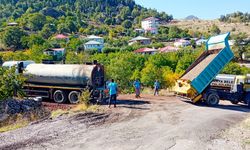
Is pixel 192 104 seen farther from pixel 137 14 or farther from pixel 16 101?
pixel 137 14

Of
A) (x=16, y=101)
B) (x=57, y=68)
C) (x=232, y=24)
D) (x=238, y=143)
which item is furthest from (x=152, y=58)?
(x=232, y=24)

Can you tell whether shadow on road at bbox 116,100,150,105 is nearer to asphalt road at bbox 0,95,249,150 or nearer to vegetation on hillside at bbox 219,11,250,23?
asphalt road at bbox 0,95,249,150

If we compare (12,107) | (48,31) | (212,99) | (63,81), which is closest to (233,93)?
(212,99)

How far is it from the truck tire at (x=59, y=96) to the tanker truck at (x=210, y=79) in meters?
6.86

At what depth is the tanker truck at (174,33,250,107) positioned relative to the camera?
1948 cm

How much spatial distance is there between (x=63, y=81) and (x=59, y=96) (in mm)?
1148

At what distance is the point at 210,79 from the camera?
19547 mm

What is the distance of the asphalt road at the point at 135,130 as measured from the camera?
11.7 metres

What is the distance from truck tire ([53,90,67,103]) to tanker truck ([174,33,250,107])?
686 cm

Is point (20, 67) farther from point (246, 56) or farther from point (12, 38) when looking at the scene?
point (246, 56)

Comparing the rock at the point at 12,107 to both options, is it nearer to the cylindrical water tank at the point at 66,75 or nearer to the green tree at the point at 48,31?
the cylindrical water tank at the point at 66,75

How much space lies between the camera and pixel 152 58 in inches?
2461

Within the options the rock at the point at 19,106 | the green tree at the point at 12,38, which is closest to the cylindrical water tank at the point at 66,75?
the rock at the point at 19,106

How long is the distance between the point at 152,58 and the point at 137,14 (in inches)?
5038
